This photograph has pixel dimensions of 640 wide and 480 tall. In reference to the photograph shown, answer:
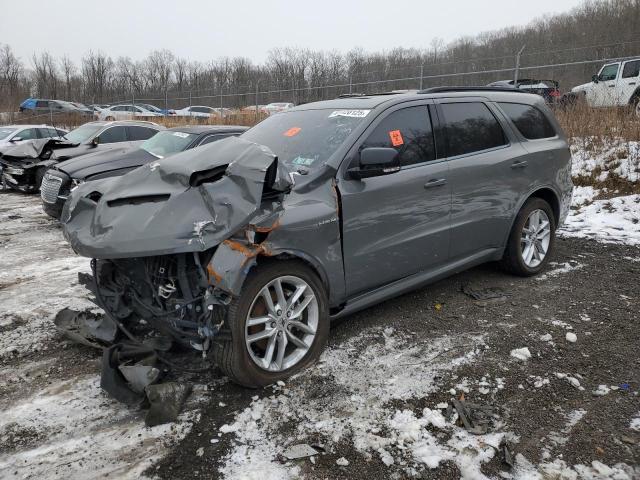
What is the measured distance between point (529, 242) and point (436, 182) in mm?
1738

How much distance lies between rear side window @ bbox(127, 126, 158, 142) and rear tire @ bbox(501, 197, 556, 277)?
30.0 feet

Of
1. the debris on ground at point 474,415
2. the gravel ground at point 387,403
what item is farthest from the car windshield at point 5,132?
the debris on ground at point 474,415

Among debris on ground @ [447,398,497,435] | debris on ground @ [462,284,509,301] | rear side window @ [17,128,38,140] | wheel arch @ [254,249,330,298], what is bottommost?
debris on ground @ [447,398,497,435]

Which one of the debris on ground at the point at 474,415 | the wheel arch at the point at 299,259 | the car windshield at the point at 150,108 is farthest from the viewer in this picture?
the car windshield at the point at 150,108

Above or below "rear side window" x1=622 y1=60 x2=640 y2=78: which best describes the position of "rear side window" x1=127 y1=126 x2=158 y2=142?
below

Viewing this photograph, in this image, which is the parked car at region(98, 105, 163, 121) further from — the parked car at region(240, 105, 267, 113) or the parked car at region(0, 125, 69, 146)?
the parked car at region(0, 125, 69, 146)

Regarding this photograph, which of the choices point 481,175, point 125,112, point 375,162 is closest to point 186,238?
point 375,162

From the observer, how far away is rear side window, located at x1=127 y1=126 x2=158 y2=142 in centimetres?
1128

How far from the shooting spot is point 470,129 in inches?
174

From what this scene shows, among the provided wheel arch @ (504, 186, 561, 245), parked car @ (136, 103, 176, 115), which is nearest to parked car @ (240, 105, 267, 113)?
parked car @ (136, 103, 176, 115)

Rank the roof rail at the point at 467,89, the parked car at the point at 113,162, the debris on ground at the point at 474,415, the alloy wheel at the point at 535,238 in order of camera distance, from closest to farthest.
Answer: the debris on ground at the point at 474,415, the roof rail at the point at 467,89, the alloy wheel at the point at 535,238, the parked car at the point at 113,162

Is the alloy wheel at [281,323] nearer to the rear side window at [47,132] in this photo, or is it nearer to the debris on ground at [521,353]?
the debris on ground at [521,353]

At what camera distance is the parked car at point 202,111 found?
977 inches

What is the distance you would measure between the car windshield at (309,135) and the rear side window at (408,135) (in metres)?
0.19
